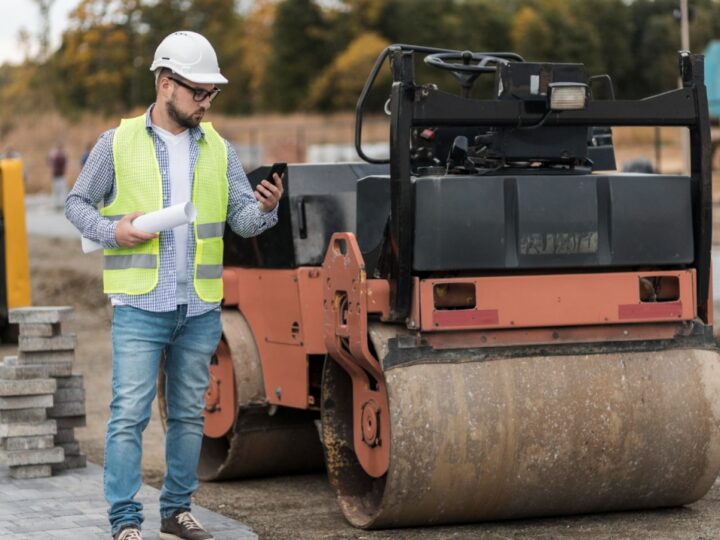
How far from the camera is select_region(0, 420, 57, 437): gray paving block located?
24.2 feet

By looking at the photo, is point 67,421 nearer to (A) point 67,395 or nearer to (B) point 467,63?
(A) point 67,395

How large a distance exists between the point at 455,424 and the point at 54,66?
68230 millimetres

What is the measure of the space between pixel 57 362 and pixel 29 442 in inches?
17.2

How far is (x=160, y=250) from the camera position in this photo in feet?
18.6

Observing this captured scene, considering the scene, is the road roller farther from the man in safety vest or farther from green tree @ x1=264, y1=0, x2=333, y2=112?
green tree @ x1=264, y1=0, x2=333, y2=112

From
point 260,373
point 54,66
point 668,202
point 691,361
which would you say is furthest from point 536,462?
point 54,66

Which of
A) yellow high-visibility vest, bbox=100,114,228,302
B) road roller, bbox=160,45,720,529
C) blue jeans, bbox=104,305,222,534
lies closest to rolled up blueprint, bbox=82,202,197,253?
yellow high-visibility vest, bbox=100,114,228,302

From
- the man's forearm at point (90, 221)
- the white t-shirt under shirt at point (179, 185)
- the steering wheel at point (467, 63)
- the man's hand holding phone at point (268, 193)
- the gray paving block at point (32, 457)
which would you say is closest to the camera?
the man's forearm at point (90, 221)

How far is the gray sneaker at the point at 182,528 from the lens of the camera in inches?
231

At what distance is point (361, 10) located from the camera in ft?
270

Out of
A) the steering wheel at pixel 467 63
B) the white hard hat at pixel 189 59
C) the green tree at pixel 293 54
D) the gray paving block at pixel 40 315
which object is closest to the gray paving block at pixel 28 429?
the gray paving block at pixel 40 315

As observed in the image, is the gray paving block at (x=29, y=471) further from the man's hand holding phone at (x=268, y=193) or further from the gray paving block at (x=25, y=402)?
the man's hand holding phone at (x=268, y=193)

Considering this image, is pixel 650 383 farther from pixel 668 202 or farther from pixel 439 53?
pixel 439 53

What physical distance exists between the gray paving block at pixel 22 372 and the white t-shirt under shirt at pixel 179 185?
6.63 feet
